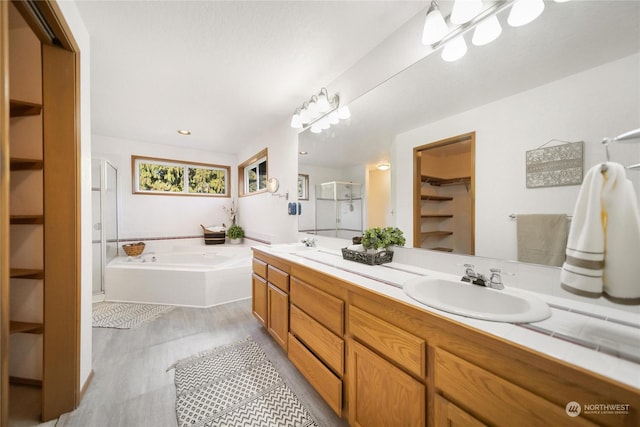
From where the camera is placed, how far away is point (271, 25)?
1.47 metres

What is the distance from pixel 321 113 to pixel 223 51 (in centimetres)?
91

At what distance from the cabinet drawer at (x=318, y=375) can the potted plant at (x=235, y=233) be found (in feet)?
9.33

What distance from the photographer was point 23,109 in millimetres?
1292

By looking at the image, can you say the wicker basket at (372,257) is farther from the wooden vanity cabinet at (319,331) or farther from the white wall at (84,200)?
the white wall at (84,200)

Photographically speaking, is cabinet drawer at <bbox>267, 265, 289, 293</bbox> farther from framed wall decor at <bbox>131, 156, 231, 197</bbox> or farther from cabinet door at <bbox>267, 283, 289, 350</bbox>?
framed wall decor at <bbox>131, 156, 231, 197</bbox>

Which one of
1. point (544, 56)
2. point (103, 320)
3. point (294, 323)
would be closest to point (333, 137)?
point (544, 56)

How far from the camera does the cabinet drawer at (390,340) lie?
2.79 ft

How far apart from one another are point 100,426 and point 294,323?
1134mm

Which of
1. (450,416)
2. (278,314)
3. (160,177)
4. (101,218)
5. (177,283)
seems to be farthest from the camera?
(160,177)

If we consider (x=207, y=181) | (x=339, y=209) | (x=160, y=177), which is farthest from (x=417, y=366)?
(x=160, y=177)

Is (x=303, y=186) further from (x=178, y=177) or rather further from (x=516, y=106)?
(x=178, y=177)

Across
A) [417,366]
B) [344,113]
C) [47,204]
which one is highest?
[344,113]

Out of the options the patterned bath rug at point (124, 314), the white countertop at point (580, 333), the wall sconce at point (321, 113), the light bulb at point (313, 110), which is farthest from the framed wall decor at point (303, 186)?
the patterned bath rug at point (124, 314)

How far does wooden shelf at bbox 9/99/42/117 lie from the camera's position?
125cm
